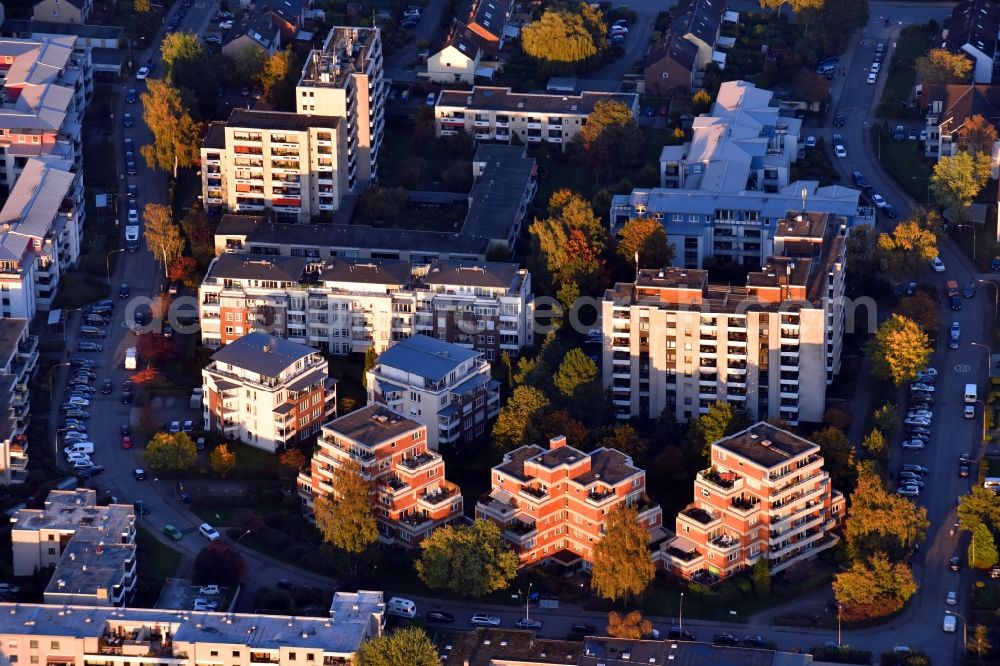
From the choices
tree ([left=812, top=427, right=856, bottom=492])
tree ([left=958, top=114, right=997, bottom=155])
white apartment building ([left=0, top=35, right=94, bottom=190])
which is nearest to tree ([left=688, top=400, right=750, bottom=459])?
tree ([left=812, top=427, right=856, bottom=492])

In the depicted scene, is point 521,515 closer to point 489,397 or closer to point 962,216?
point 489,397

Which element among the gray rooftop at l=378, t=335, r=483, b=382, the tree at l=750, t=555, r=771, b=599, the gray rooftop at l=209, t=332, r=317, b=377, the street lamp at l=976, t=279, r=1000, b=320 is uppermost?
the street lamp at l=976, t=279, r=1000, b=320

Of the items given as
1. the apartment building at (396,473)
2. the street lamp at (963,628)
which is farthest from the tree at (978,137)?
the apartment building at (396,473)

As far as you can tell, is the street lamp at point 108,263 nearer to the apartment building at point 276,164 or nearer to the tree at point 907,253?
Answer: the apartment building at point 276,164

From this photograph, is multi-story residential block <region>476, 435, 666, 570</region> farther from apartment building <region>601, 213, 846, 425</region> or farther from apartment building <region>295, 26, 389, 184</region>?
apartment building <region>295, 26, 389, 184</region>

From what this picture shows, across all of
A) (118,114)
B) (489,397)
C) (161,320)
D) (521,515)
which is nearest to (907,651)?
(521,515)
